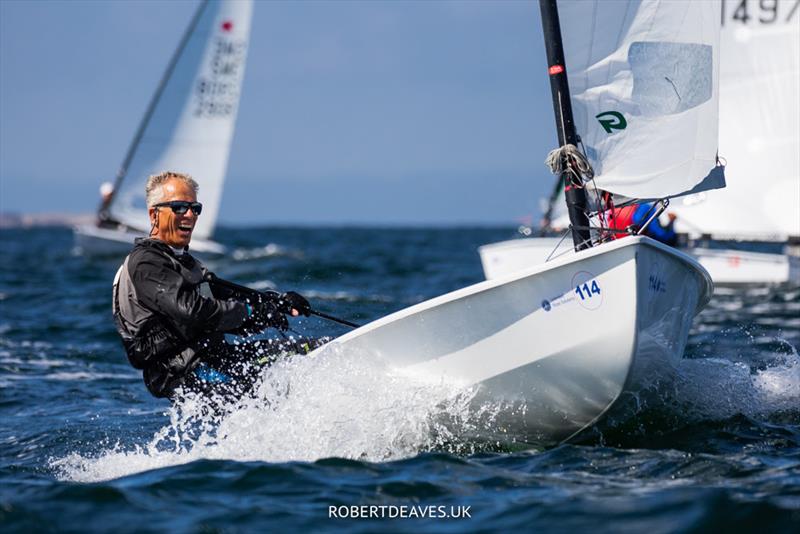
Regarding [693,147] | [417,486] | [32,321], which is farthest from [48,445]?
[32,321]

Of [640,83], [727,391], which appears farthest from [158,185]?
[727,391]

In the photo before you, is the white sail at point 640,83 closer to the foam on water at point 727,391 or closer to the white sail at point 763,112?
the foam on water at point 727,391

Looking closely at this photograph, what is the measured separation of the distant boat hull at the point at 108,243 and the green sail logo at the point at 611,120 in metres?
18.1

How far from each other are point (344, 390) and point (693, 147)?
2.18 metres

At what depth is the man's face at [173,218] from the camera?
488cm

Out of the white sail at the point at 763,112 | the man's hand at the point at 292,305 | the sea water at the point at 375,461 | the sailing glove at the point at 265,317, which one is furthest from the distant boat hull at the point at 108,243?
the man's hand at the point at 292,305

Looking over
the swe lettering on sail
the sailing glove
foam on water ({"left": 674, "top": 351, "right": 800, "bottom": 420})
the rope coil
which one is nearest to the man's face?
the sailing glove

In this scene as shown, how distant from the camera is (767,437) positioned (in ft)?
17.3

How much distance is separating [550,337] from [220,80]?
19.8 meters

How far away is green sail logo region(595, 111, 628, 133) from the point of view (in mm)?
5457

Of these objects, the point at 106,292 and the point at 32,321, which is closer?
the point at 32,321

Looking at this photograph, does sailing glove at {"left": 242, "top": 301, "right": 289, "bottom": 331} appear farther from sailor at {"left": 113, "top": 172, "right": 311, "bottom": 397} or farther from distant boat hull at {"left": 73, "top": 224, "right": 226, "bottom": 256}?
distant boat hull at {"left": 73, "top": 224, "right": 226, "bottom": 256}

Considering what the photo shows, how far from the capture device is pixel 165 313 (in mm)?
4738

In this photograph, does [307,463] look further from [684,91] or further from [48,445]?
[684,91]
